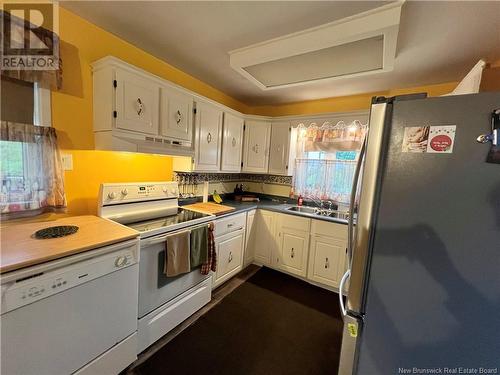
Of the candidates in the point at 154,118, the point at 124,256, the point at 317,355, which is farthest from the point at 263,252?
the point at 154,118

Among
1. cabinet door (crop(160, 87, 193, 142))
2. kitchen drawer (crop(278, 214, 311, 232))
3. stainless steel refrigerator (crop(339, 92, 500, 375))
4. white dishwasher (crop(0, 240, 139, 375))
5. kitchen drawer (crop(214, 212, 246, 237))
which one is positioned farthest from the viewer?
kitchen drawer (crop(278, 214, 311, 232))

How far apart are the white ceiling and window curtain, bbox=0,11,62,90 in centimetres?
30

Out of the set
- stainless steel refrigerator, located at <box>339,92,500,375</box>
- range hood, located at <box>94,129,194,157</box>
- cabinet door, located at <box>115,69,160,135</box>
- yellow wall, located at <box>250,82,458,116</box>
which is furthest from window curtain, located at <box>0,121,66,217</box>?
yellow wall, located at <box>250,82,458,116</box>

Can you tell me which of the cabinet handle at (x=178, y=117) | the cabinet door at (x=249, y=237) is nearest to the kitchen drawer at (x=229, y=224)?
the cabinet door at (x=249, y=237)

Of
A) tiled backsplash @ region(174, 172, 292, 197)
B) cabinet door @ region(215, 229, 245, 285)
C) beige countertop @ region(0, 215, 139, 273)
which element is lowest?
cabinet door @ region(215, 229, 245, 285)

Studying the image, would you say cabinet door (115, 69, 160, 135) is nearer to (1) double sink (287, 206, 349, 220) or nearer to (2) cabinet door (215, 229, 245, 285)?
(2) cabinet door (215, 229, 245, 285)

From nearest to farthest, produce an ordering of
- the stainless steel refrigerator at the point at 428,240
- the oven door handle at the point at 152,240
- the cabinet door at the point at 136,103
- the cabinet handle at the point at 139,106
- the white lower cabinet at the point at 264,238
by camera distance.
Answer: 1. the stainless steel refrigerator at the point at 428,240
2. the oven door handle at the point at 152,240
3. the cabinet door at the point at 136,103
4. the cabinet handle at the point at 139,106
5. the white lower cabinet at the point at 264,238

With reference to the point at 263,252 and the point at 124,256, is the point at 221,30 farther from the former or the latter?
the point at 263,252

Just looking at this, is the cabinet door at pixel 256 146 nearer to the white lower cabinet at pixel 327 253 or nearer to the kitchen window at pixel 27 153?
the white lower cabinet at pixel 327 253

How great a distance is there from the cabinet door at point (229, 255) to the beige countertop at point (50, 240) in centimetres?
110

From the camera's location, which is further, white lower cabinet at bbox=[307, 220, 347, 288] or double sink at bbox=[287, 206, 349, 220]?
double sink at bbox=[287, 206, 349, 220]

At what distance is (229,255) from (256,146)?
4.98ft

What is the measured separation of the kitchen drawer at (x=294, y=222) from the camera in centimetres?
251

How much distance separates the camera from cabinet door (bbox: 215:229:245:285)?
7.54 ft
